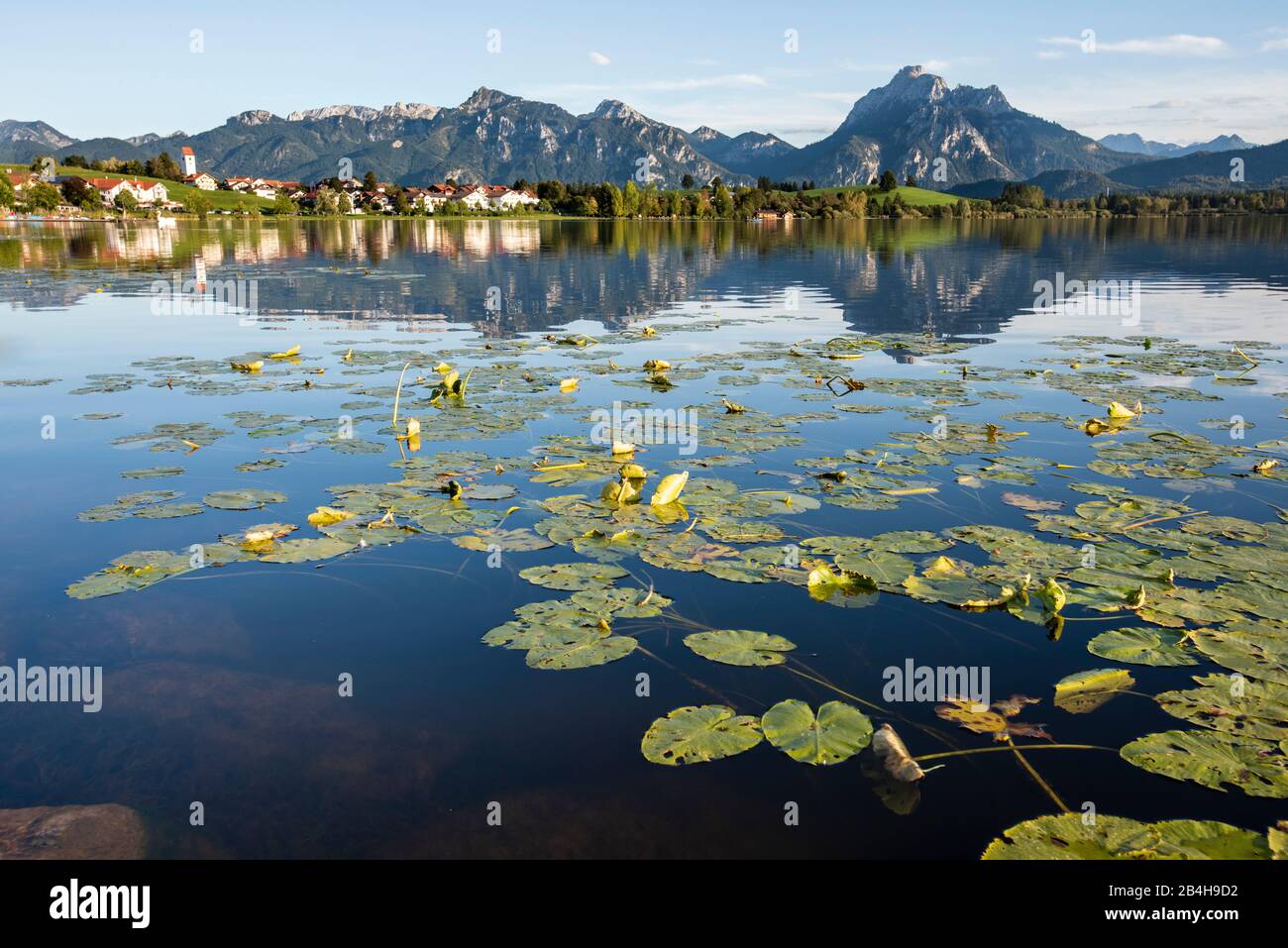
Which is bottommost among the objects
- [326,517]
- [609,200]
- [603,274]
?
[326,517]

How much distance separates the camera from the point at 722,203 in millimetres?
183250

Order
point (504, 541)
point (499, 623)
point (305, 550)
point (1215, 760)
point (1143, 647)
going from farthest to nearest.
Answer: point (504, 541) → point (305, 550) → point (499, 623) → point (1143, 647) → point (1215, 760)

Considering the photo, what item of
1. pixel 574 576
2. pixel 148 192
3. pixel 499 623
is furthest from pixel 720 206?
pixel 499 623

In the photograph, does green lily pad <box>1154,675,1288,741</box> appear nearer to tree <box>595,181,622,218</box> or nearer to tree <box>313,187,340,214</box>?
tree <box>595,181,622,218</box>

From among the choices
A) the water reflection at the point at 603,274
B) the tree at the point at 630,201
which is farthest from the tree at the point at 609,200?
the water reflection at the point at 603,274

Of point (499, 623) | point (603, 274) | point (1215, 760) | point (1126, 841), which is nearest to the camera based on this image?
point (1126, 841)

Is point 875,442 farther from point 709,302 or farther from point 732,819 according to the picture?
point 709,302

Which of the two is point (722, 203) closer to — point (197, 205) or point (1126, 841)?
point (197, 205)

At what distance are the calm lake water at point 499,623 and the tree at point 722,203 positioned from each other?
559ft

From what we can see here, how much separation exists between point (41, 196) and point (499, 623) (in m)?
178

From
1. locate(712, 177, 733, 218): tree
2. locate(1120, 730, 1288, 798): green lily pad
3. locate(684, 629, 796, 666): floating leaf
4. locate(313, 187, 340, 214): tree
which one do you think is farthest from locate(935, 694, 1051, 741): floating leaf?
locate(313, 187, 340, 214): tree

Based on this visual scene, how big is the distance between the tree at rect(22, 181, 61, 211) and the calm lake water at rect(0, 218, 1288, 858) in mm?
155389

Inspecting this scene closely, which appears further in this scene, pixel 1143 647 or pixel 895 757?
pixel 1143 647

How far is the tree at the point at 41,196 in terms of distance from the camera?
140125 millimetres
